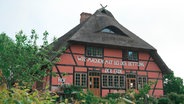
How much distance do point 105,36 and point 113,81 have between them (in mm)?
3423

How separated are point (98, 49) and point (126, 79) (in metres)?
3.11

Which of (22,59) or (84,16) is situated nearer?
A: (22,59)

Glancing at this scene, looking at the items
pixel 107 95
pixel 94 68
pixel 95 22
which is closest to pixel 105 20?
pixel 95 22

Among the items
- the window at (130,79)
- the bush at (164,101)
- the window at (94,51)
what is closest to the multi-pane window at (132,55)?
the window at (130,79)

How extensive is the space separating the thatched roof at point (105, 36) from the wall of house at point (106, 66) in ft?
1.94

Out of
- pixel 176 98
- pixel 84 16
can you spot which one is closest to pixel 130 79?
pixel 176 98

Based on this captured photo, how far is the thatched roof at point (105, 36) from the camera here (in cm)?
2353

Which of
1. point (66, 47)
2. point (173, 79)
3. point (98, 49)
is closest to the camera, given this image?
point (66, 47)

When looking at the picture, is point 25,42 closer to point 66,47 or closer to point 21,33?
point 21,33

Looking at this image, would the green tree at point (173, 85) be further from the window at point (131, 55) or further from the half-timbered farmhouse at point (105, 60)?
the window at point (131, 55)

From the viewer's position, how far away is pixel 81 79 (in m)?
22.7

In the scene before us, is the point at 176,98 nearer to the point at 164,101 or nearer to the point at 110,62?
the point at 164,101

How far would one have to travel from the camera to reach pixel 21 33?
1950 cm

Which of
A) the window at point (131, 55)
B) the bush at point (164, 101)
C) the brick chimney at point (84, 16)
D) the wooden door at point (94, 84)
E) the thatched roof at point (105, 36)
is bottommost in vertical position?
the bush at point (164, 101)
